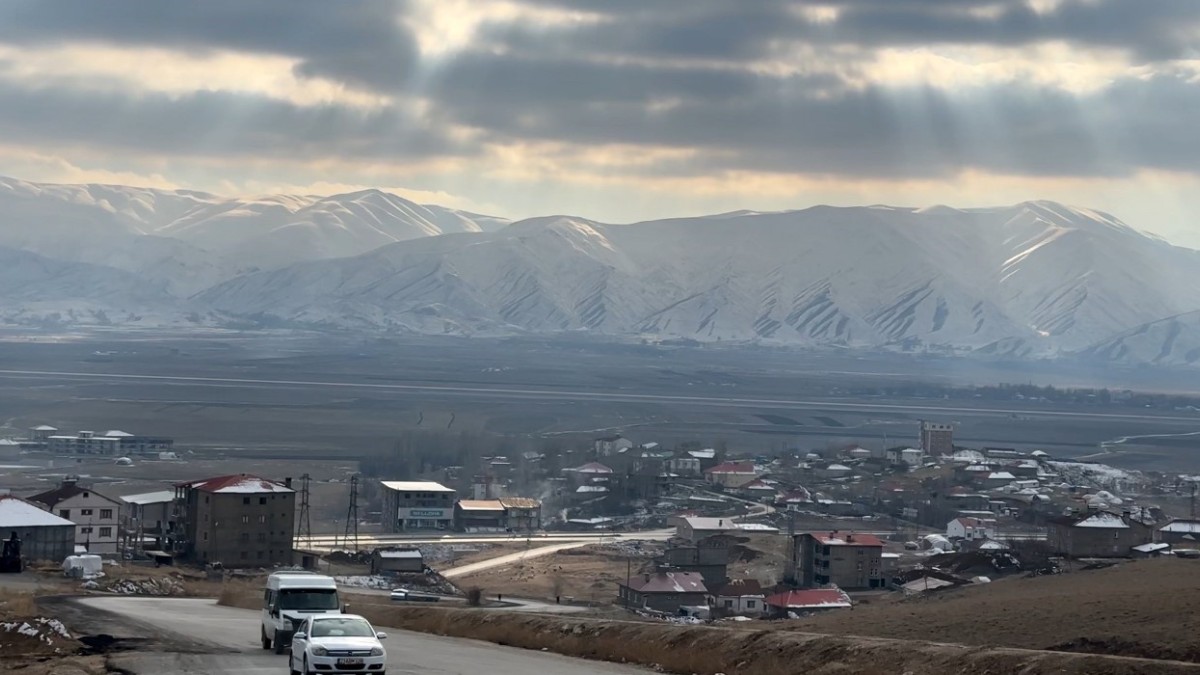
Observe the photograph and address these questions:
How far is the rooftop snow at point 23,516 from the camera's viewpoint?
50.3 m

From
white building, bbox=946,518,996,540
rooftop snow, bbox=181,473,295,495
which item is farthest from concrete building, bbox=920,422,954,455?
rooftop snow, bbox=181,473,295,495

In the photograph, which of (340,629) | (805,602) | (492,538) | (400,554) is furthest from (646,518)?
(340,629)

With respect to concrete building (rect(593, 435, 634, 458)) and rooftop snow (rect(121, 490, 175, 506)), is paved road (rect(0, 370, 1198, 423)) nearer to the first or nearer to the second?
concrete building (rect(593, 435, 634, 458))

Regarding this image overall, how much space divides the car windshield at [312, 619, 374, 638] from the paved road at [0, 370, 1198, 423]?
139m

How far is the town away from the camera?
5266cm

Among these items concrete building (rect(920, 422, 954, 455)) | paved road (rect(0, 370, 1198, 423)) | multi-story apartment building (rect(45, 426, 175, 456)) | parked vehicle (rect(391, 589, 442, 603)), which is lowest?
parked vehicle (rect(391, 589, 442, 603))

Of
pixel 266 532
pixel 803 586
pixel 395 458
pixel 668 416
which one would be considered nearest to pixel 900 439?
pixel 668 416

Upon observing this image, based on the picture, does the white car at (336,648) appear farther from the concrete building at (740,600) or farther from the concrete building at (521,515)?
the concrete building at (521,515)

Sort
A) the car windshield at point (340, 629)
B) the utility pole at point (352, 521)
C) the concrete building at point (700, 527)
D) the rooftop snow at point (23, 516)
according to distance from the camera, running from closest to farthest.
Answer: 1. the car windshield at point (340, 629)
2. the rooftop snow at point (23, 516)
3. the utility pole at point (352, 521)
4. the concrete building at point (700, 527)

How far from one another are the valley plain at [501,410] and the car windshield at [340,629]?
83609mm

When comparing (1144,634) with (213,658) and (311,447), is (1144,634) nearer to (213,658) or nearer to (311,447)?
(213,658)

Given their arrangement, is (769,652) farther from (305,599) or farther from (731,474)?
(731,474)

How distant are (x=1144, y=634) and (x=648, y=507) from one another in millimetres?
62783

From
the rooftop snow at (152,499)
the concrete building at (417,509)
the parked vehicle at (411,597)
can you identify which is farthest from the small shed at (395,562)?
the concrete building at (417,509)
